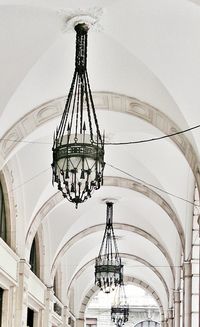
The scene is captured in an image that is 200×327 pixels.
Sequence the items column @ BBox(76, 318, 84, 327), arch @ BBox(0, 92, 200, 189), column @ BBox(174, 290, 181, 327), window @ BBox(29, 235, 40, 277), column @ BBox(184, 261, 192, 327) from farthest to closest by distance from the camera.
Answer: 1. column @ BBox(76, 318, 84, 327)
2. column @ BBox(174, 290, 181, 327)
3. window @ BBox(29, 235, 40, 277)
4. column @ BBox(184, 261, 192, 327)
5. arch @ BBox(0, 92, 200, 189)

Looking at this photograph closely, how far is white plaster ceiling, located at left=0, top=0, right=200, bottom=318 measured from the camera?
7.00 metres

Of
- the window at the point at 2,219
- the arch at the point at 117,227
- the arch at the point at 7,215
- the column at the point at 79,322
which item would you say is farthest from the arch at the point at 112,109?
the column at the point at 79,322

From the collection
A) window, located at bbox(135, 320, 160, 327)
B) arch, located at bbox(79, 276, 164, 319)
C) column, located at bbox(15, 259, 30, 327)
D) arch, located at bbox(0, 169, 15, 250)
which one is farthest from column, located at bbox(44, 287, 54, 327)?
window, located at bbox(135, 320, 160, 327)

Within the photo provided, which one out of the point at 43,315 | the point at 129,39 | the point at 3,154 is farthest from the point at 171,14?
the point at 43,315

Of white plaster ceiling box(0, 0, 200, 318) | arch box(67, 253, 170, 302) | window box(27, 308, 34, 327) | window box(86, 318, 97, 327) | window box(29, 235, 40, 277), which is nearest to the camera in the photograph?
white plaster ceiling box(0, 0, 200, 318)

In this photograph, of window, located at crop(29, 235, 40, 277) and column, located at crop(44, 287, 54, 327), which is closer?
window, located at crop(29, 235, 40, 277)

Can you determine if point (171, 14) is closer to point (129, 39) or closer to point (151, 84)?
point (129, 39)

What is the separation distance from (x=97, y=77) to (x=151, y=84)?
766 millimetres

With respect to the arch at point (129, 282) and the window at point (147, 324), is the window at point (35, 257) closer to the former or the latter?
the arch at point (129, 282)

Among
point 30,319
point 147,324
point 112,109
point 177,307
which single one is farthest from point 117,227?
point 147,324

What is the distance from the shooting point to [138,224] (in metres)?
16.0

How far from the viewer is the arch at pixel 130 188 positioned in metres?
12.2

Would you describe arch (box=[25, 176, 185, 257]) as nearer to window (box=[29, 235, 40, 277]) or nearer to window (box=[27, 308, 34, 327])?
window (box=[29, 235, 40, 277])

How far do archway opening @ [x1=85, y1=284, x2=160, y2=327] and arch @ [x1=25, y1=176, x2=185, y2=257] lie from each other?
18.5 meters
